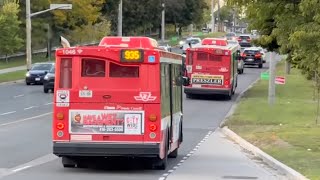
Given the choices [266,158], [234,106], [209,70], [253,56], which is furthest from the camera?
[253,56]

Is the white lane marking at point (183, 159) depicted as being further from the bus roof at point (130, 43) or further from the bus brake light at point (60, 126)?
the bus roof at point (130, 43)

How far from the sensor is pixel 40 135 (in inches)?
1022

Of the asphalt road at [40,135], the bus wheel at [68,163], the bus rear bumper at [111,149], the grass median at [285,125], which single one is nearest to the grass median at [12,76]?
the asphalt road at [40,135]

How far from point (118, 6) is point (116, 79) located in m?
71.7

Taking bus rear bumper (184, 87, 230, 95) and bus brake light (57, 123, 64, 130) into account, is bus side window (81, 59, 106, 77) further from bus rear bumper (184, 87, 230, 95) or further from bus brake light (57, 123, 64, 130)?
bus rear bumper (184, 87, 230, 95)

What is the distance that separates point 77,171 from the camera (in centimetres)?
1741

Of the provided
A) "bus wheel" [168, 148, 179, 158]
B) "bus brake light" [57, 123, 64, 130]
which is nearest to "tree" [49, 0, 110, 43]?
"bus wheel" [168, 148, 179, 158]

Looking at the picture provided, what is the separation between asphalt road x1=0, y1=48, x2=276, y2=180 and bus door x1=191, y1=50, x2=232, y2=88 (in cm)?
111

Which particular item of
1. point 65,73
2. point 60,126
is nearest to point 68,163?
point 60,126

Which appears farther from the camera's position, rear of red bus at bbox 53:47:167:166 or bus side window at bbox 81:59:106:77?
bus side window at bbox 81:59:106:77

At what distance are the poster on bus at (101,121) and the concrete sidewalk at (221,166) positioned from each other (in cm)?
145

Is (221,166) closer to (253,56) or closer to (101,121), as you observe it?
(101,121)

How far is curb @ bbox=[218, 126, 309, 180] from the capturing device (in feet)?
54.2

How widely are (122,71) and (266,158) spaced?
4930 millimetres
